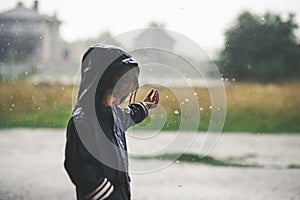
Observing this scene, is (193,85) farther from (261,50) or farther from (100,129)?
(100,129)

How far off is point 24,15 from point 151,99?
20.7 inches

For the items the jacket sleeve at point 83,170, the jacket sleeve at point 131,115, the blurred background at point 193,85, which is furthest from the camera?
the blurred background at point 193,85

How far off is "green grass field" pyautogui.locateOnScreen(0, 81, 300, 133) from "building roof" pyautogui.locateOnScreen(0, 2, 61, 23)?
22 cm

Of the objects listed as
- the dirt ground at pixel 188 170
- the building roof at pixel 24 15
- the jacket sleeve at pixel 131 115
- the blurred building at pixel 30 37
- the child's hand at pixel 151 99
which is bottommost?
the dirt ground at pixel 188 170

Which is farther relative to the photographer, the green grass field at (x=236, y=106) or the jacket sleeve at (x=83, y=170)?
the green grass field at (x=236, y=106)

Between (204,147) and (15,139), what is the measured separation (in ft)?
2.11

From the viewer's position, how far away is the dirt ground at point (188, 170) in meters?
1.73

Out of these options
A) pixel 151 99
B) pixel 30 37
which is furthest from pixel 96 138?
pixel 30 37

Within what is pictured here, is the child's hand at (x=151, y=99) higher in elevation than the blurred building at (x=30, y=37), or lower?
lower

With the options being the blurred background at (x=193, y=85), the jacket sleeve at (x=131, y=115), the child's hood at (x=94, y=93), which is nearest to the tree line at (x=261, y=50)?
the blurred background at (x=193, y=85)

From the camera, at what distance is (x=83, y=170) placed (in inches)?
52.7

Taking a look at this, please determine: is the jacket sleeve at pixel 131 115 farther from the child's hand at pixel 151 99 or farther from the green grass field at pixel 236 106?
the green grass field at pixel 236 106

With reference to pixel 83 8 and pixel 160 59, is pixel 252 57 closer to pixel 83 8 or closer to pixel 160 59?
pixel 160 59

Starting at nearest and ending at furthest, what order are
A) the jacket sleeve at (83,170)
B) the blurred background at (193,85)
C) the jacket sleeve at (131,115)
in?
the jacket sleeve at (83,170) < the jacket sleeve at (131,115) < the blurred background at (193,85)
